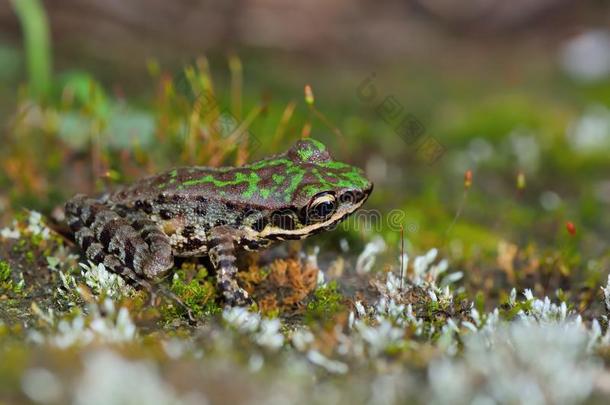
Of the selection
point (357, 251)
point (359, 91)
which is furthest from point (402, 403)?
point (359, 91)

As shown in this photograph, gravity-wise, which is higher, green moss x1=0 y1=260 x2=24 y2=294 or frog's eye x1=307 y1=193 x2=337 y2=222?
frog's eye x1=307 y1=193 x2=337 y2=222

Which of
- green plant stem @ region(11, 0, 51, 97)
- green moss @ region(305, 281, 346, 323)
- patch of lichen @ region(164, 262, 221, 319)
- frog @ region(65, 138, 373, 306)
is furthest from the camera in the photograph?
green plant stem @ region(11, 0, 51, 97)

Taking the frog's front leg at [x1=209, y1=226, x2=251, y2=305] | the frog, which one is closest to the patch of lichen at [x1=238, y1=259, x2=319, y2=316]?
the frog

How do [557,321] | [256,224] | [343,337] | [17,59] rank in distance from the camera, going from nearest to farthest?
[343,337]
[557,321]
[256,224]
[17,59]

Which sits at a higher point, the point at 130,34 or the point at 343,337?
the point at 130,34

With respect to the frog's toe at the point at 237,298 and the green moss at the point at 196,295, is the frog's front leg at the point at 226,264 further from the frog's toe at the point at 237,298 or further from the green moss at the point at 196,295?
the green moss at the point at 196,295

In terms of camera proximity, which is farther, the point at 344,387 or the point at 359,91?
the point at 359,91

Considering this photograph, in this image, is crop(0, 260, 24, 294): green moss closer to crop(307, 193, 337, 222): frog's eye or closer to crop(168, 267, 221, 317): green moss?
crop(168, 267, 221, 317): green moss

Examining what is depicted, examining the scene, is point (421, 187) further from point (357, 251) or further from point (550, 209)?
point (357, 251)
